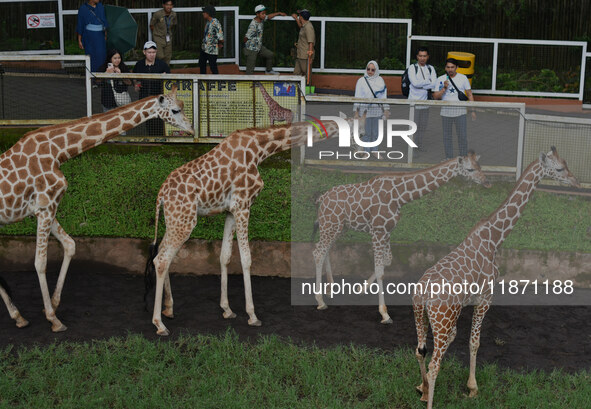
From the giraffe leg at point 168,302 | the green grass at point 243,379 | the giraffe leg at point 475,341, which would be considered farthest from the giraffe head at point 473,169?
the giraffe leg at point 168,302

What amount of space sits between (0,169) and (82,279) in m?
2.75

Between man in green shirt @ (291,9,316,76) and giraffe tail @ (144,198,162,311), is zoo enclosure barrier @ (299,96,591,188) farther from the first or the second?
man in green shirt @ (291,9,316,76)

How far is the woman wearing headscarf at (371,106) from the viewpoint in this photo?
15383mm

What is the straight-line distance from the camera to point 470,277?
10117mm

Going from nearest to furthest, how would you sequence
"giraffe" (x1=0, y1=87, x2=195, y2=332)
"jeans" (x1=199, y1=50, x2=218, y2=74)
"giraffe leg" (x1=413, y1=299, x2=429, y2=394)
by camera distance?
1. "giraffe leg" (x1=413, y1=299, x2=429, y2=394)
2. "giraffe" (x1=0, y1=87, x2=195, y2=332)
3. "jeans" (x1=199, y1=50, x2=218, y2=74)

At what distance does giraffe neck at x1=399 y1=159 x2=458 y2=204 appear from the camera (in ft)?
38.3

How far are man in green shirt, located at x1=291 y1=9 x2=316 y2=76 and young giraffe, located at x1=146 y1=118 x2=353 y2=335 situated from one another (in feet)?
30.4

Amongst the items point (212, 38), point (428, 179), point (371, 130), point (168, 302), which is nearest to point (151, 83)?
point (371, 130)

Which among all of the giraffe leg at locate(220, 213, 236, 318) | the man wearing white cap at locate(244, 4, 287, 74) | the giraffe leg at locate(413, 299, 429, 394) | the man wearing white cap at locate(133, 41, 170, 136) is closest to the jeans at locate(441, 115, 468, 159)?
the giraffe leg at locate(220, 213, 236, 318)

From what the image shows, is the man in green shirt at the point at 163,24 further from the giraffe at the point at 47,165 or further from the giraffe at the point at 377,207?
the giraffe at the point at 377,207

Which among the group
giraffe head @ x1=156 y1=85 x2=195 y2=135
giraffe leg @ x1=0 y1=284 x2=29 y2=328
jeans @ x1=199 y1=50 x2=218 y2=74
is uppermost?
jeans @ x1=199 y1=50 x2=218 y2=74

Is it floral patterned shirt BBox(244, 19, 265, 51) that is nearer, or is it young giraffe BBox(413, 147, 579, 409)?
young giraffe BBox(413, 147, 579, 409)

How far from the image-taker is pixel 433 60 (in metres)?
23.3

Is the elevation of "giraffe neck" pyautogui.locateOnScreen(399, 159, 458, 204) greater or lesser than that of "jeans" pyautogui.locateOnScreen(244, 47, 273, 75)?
lesser
